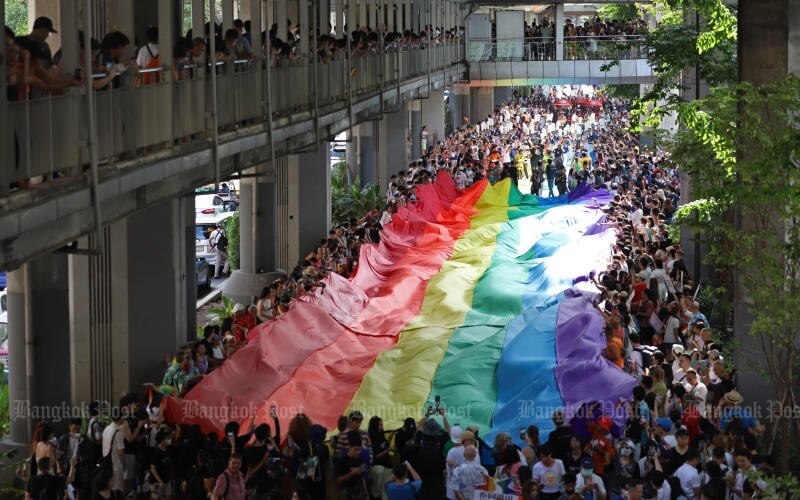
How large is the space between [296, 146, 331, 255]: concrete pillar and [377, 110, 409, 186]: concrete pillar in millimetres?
14368

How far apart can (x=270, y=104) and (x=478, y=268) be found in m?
10.2

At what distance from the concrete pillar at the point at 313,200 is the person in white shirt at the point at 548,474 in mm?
20154

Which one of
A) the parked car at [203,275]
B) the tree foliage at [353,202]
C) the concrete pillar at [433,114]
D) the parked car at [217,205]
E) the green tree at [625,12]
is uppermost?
the green tree at [625,12]

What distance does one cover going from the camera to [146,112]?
47.0 feet

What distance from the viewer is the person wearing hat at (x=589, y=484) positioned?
44.4 feet

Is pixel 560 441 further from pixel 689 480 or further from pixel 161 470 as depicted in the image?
pixel 161 470

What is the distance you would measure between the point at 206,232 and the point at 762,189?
2596 centimetres

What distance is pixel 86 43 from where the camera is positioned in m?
11.7

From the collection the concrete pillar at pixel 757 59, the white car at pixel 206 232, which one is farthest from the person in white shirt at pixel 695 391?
the white car at pixel 206 232

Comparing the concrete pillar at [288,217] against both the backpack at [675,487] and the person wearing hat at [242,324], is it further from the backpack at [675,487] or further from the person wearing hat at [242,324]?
the backpack at [675,487]

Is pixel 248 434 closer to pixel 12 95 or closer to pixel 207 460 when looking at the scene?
pixel 207 460

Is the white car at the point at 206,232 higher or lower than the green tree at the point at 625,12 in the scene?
lower

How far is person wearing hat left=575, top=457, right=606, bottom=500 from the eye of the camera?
1354 cm

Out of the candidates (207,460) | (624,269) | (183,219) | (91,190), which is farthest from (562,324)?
(91,190)
